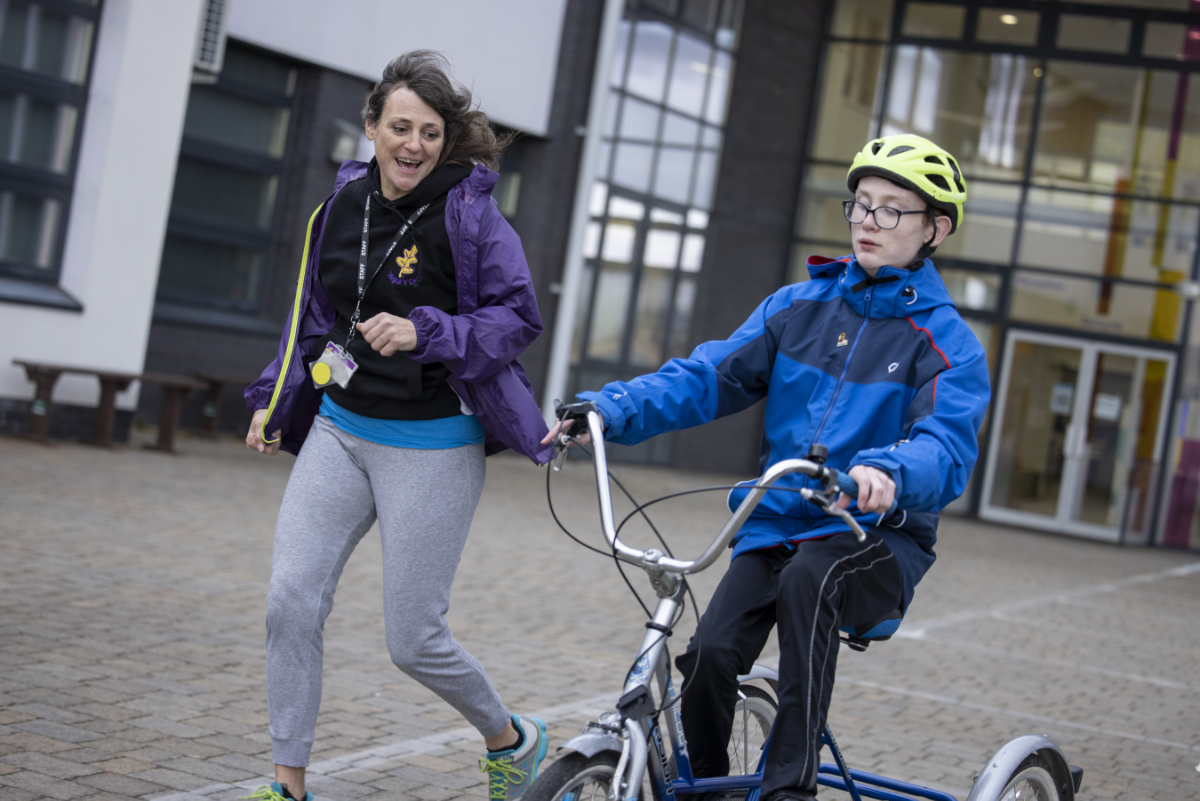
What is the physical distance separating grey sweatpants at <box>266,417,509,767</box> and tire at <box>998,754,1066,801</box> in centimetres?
143

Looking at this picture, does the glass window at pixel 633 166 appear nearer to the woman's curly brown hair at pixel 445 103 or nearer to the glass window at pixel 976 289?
the glass window at pixel 976 289

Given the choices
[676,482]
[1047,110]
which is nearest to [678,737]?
[676,482]

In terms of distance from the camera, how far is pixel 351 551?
3.45 meters

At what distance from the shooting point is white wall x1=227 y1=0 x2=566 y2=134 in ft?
47.3

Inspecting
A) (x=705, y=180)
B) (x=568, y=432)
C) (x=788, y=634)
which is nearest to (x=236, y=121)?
(x=705, y=180)

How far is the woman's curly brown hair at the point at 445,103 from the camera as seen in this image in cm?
343

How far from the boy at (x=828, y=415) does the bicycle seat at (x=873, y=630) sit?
0.03 m

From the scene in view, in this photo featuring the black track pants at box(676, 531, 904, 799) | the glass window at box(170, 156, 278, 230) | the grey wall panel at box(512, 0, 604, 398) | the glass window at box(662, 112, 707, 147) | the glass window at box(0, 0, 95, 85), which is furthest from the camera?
the glass window at box(662, 112, 707, 147)

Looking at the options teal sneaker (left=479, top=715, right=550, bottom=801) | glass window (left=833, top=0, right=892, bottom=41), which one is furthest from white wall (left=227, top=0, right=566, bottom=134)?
teal sneaker (left=479, top=715, right=550, bottom=801)

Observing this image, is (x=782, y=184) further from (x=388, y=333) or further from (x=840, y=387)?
(x=388, y=333)

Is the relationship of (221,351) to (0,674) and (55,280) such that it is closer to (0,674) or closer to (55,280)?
(55,280)

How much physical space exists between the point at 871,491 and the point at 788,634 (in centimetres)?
46

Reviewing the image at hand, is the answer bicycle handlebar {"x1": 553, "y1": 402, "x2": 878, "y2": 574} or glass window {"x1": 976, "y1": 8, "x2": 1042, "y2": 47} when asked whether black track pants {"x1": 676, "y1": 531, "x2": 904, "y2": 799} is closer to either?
bicycle handlebar {"x1": 553, "y1": 402, "x2": 878, "y2": 574}

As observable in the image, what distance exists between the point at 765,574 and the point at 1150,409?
1946 cm
